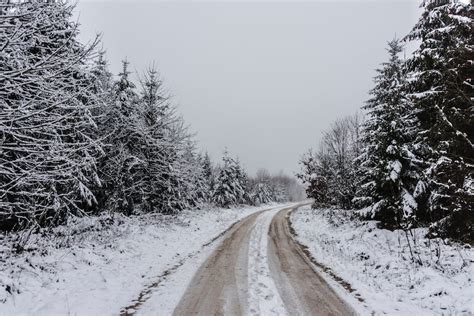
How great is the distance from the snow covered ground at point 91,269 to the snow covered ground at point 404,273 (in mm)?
4623

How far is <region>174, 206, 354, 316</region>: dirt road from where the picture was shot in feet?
21.3

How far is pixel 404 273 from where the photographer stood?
28.2ft

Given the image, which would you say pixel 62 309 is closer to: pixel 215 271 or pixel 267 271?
pixel 215 271

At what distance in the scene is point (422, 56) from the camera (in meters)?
12.4

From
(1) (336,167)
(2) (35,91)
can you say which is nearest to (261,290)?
(2) (35,91)

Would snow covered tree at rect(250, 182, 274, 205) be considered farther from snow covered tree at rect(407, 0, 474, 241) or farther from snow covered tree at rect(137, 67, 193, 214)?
snow covered tree at rect(407, 0, 474, 241)

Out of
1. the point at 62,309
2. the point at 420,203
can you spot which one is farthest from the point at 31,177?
the point at 420,203

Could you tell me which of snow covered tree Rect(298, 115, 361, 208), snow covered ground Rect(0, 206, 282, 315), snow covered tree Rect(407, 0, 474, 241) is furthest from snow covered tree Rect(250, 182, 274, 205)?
snow covered tree Rect(407, 0, 474, 241)

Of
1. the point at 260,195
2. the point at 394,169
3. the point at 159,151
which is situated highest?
the point at 159,151

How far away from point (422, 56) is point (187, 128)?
15.1m

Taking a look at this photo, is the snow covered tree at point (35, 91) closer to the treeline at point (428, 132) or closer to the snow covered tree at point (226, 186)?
the treeline at point (428, 132)

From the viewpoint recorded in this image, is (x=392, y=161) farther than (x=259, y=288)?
Yes

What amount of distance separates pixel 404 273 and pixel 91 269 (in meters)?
8.59

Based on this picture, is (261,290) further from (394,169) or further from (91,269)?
(394,169)
